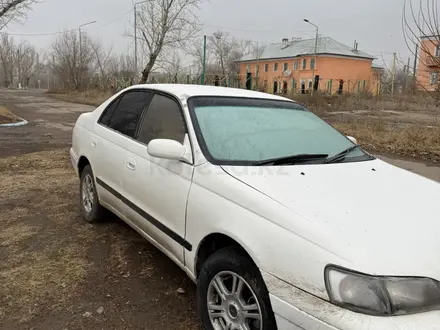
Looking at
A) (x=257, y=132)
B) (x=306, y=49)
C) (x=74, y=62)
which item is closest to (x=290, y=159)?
(x=257, y=132)

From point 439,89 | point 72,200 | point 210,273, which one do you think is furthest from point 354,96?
point 210,273

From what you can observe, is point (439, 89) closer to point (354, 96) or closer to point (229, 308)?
point (229, 308)

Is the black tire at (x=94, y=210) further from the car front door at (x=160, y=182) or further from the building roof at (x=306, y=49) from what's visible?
the building roof at (x=306, y=49)

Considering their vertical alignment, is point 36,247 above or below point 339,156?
below

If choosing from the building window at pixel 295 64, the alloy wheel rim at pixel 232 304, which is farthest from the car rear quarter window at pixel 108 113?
the building window at pixel 295 64

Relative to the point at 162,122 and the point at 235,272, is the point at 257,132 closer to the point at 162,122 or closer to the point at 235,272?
the point at 162,122

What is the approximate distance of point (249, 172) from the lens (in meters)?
2.42

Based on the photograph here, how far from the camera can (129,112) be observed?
12.3ft

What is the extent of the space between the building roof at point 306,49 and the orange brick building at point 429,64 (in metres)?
50.2

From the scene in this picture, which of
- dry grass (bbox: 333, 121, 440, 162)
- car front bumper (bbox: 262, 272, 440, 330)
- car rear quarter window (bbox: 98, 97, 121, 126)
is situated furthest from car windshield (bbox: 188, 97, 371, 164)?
dry grass (bbox: 333, 121, 440, 162)

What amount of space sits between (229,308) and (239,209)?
566 millimetres

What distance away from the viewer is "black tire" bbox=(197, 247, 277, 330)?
198cm

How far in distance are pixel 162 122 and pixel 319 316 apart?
2.02 meters

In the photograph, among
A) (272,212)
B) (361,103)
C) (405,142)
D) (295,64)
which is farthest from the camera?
(295,64)
